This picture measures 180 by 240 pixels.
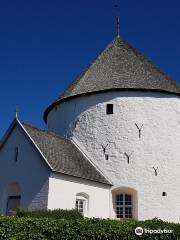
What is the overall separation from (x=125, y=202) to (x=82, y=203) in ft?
10.5

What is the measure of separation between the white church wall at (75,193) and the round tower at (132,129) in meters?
1.20

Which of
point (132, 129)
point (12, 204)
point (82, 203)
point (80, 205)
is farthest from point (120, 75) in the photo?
point (12, 204)

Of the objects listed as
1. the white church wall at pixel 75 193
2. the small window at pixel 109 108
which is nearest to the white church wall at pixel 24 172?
the white church wall at pixel 75 193

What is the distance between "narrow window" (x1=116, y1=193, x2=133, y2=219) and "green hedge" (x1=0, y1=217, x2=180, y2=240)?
834 centimetres

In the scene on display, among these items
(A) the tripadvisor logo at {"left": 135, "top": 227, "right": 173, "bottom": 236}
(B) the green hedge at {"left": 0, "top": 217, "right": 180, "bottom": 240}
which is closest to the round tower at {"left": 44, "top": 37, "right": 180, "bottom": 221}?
(A) the tripadvisor logo at {"left": 135, "top": 227, "right": 173, "bottom": 236}

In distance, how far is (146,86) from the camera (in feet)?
69.8

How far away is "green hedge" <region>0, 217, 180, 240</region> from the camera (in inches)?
451

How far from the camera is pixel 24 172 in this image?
17422 mm

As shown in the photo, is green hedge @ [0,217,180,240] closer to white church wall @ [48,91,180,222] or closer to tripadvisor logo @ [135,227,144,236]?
tripadvisor logo @ [135,227,144,236]

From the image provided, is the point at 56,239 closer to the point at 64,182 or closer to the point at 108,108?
the point at 64,182

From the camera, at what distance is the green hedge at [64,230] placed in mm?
11445

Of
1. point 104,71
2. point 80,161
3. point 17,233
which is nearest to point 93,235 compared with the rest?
point 17,233

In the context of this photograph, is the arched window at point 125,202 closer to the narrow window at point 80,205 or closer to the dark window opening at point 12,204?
the narrow window at point 80,205

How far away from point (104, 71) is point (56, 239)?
44.2 ft
